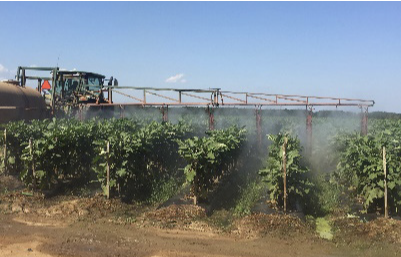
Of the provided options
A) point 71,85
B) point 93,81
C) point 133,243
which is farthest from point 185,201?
point 71,85

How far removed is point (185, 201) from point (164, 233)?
208cm

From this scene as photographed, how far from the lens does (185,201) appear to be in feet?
38.0

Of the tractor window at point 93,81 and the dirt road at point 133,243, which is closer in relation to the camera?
the dirt road at point 133,243

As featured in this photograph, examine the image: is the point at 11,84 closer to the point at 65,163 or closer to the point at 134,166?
the point at 65,163

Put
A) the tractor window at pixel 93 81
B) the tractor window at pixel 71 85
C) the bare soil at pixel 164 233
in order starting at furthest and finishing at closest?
1. the tractor window at pixel 93 81
2. the tractor window at pixel 71 85
3. the bare soil at pixel 164 233

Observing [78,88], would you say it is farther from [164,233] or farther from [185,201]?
[164,233]

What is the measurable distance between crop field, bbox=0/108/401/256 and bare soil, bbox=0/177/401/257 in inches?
1.0

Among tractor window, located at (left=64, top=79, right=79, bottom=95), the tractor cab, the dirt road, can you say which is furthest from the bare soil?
tractor window, located at (left=64, top=79, right=79, bottom=95)

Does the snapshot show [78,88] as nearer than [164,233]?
No

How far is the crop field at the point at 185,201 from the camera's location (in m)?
8.74

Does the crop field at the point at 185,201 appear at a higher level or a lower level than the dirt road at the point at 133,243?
higher

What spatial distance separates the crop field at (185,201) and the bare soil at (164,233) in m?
0.03

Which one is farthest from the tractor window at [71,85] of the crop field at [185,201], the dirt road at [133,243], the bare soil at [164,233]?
the dirt road at [133,243]

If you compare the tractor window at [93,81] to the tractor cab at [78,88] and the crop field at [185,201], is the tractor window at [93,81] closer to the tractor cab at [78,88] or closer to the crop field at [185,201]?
the tractor cab at [78,88]
